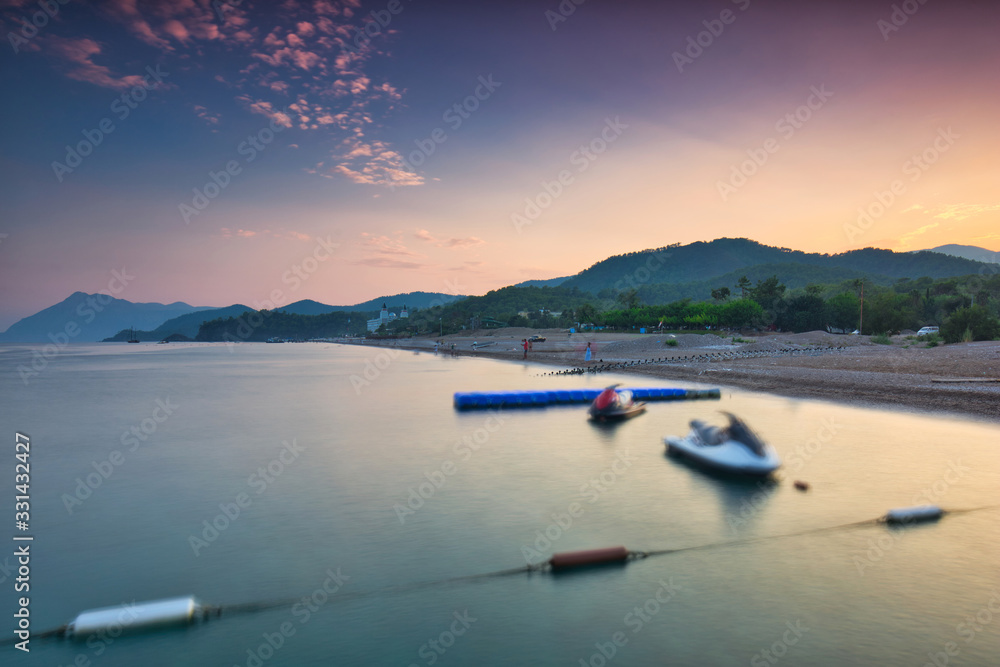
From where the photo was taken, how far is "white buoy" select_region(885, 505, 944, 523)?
13.6 metres

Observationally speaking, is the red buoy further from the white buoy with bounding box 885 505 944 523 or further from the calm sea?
the white buoy with bounding box 885 505 944 523

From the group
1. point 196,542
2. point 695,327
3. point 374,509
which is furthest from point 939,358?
point 695,327

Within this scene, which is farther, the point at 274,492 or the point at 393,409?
the point at 393,409

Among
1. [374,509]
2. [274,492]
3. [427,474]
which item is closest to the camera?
[374,509]

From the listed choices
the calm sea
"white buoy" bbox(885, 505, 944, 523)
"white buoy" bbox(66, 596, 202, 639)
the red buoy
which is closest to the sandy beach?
the calm sea

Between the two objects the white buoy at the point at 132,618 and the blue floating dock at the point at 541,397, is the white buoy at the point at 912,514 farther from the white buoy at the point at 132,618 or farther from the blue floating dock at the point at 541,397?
the blue floating dock at the point at 541,397

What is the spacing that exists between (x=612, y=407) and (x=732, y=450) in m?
11.2

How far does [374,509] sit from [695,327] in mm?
109038

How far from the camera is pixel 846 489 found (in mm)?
16469

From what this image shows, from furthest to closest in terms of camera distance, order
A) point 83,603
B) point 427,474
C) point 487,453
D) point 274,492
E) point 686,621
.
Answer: point 487,453 → point 427,474 → point 274,492 → point 83,603 → point 686,621

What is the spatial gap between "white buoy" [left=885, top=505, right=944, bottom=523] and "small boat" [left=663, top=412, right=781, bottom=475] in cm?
358

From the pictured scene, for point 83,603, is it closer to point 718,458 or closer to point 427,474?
point 427,474

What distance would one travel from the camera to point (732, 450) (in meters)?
18.0

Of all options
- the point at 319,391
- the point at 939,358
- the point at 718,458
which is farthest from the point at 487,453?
the point at 939,358
